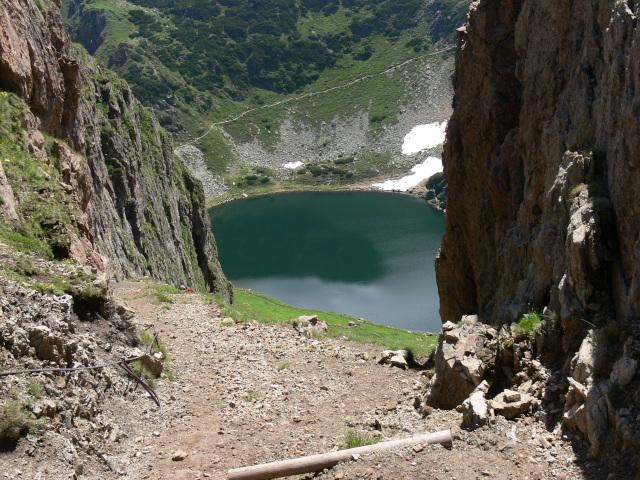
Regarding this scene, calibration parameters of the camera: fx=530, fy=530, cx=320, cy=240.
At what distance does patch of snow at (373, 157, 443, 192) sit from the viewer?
13625cm

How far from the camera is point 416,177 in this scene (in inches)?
5512

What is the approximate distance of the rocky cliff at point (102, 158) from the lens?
64.2ft

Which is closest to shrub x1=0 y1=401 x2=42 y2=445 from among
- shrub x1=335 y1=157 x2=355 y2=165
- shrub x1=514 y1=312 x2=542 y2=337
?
shrub x1=514 y1=312 x2=542 y2=337

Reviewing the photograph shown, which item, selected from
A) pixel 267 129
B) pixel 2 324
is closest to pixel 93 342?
pixel 2 324

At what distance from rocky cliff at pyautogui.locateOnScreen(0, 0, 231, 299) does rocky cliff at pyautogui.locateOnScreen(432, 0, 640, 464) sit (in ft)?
43.7

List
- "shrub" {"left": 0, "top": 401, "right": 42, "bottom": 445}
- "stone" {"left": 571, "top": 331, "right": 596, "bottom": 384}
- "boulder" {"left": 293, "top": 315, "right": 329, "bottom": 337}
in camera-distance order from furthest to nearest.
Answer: "boulder" {"left": 293, "top": 315, "right": 329, "bottom": 337}
"stone" {"left": 571, "top": 331, "right": 596, "bottom": 384}
"shrub" {"left": 0, "top": 401, "right": 42, "bottom": 445}

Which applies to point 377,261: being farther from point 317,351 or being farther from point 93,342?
point 93,342

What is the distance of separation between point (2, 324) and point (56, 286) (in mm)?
3042

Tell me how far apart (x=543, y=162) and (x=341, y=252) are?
69.3 m

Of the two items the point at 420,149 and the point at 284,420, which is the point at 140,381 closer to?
the point at 284,420

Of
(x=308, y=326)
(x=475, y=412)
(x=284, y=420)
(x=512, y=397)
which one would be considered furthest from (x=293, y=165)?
(x=475, y=412)

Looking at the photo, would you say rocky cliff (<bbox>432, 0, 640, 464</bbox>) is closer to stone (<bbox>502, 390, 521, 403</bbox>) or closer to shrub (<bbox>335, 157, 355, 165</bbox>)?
stone (<bbox>502, 390, 521, 403</bbox>)

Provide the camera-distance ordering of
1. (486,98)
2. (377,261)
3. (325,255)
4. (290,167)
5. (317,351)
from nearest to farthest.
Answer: (317,351) → (486,98) → (377,261) → (325,255) → (290,167)

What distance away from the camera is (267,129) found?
169875mm
